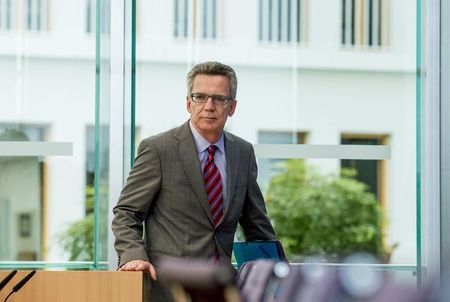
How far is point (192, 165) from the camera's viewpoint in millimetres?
4027

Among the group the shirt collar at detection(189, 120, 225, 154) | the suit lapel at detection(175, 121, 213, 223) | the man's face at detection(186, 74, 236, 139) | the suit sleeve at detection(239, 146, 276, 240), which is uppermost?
the man's face at detection(186, 74, 236, 139)

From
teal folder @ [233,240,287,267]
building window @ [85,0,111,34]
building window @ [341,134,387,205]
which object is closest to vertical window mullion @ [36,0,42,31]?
building window @ [85,0,111,34]

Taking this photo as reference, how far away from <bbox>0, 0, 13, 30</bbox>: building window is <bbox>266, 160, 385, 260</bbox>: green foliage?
155 cm

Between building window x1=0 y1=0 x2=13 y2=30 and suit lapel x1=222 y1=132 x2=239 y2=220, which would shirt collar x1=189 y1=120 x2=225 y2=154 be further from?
building window x1=0 y1=0 x2=13 y2=30

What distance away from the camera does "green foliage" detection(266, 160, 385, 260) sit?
225 inches

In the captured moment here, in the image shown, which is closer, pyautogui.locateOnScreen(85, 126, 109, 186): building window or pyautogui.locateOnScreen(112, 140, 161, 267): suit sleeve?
pyautogui.locateOnScreen(112, 140, 161, 267): suit sleeve

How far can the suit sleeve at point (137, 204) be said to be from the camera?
146 inches

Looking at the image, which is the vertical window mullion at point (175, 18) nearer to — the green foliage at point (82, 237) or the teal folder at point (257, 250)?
the green foliage at point (82, 237)

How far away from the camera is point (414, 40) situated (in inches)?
220

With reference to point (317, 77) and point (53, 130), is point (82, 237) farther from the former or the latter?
point (317, 77)

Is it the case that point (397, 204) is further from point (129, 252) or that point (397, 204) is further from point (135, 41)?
point (129, 252)

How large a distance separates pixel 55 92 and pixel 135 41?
50cm

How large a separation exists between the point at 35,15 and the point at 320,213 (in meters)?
1.94

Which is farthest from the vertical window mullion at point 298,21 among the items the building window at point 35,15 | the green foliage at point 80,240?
the green foliage at point 80,240
